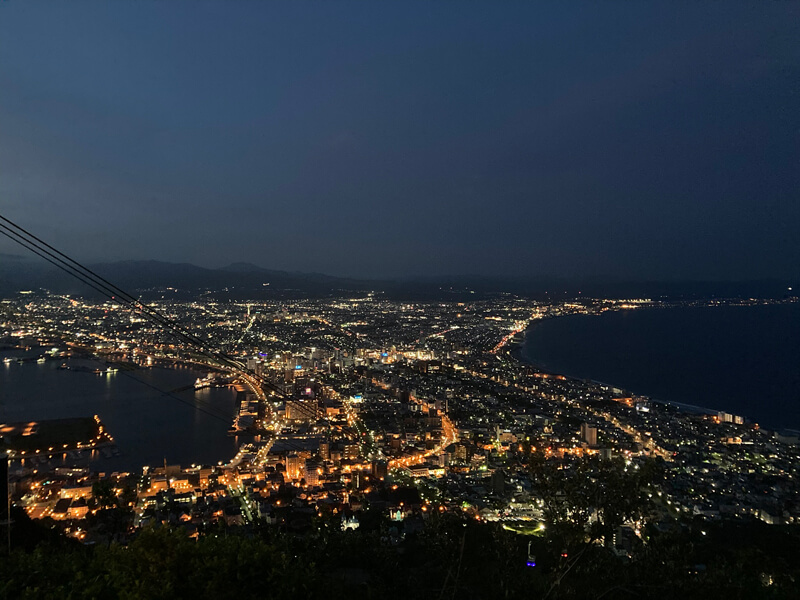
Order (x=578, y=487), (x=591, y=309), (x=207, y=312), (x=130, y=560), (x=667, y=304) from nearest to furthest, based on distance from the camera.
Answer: (x=130, y=560)
(x=578, y=487)
(x=207, y=312)
(x=591, y=309)
(x=667, y=304)

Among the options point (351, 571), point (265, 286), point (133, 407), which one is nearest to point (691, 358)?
point (133, 407)

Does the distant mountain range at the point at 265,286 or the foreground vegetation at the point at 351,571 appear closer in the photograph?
the foreground vegetation at the point at 351,571

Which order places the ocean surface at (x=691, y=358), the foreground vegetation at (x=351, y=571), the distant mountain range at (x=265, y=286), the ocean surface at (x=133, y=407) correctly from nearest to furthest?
the foreground vegetation at (x=351, y=571), the ocean surface at (x=133, y=407), the ocean surface at (x=691, y=358), the distant mountain range at (x=265, y=286)

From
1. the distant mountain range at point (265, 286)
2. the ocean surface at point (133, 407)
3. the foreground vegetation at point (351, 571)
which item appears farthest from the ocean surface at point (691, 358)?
the distant mountain range at point (265, 286)

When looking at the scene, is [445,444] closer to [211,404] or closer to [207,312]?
Result: [211,404]

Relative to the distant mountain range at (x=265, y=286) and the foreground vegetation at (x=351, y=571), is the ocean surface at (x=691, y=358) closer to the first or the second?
the foreground vegetation at (x=351, y=571)

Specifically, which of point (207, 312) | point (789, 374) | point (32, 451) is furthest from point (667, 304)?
point (32, 451)


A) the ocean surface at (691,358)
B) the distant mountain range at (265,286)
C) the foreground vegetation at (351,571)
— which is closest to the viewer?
the foreground vegetation at (351,571)
